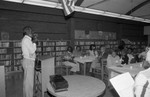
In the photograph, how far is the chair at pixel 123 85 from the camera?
1.06 meters

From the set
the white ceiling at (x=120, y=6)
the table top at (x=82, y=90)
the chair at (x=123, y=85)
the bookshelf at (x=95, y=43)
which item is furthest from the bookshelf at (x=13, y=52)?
the chair at (x=123, y=85)

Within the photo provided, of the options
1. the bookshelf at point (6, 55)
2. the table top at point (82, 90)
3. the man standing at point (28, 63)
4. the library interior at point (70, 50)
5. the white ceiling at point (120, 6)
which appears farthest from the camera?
the white ceiling at point (120, 6)

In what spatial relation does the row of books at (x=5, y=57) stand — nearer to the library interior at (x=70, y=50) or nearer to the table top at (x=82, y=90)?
the library interior at (x=70, y=50)

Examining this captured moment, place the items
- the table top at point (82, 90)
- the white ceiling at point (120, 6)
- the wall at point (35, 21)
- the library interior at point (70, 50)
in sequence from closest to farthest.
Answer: the table top at point (82, 90), the library interior at point (70, 50), the wall at point (35, 21), the white ceiling at point (120, 6)

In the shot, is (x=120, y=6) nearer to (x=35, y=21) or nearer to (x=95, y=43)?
(x=95, y=43)

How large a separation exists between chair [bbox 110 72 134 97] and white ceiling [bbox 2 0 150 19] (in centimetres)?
591

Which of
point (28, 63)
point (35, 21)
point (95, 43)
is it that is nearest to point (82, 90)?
point (28, 63)

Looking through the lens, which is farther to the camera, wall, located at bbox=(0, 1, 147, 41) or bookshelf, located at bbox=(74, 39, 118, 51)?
bookshelf, located at bbox=(74, 39, 118, 51)

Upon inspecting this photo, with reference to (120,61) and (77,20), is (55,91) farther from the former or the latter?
(77,20)

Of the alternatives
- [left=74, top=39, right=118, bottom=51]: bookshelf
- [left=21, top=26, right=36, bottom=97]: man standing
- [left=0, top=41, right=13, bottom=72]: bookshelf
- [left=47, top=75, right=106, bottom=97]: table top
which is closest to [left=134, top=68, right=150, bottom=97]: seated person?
[left=47, top=75, right=106, bottom=97]: table top

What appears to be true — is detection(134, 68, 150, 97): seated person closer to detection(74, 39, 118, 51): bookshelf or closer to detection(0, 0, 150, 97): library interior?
detection(0, 0, 150, 97): library interior

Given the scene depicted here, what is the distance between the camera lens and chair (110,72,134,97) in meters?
1.06

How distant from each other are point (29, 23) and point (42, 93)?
4578 millimetres

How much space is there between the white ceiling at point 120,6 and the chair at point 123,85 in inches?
233
